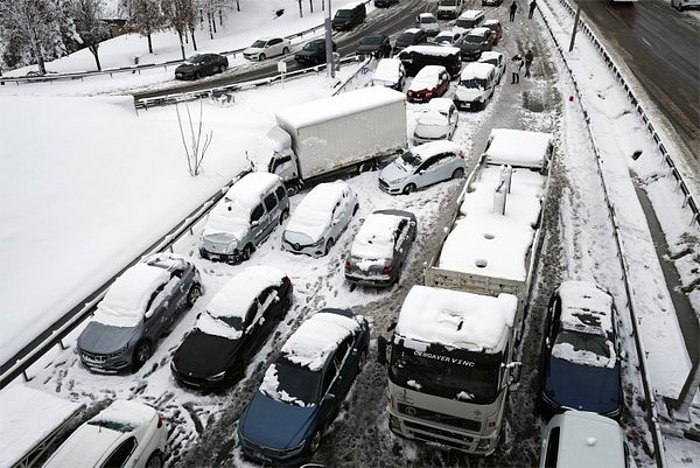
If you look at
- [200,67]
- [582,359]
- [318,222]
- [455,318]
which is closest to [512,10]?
[200,67]

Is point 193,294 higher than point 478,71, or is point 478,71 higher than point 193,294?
point 478,71

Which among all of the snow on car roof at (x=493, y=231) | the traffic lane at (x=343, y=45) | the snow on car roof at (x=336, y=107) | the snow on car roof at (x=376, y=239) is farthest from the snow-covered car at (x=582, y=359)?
the traffic lane at (x=343, y=45)

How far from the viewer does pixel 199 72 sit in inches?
1506

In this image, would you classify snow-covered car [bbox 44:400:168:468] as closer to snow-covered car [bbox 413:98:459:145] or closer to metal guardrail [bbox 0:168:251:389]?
metal guardrail [bbox 0:168:251:389]

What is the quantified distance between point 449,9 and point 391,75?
2163 cm

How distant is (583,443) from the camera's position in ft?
32.6

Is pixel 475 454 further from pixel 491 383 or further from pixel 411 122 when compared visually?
pixel 411 122

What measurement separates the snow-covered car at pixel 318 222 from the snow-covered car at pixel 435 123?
7580 mm

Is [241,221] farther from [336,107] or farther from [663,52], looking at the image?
[663,52]

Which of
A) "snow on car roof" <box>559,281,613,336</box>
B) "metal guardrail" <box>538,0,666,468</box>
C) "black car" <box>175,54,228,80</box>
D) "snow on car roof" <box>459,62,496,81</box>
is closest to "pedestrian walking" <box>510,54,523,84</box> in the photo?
"snow on car roof" <box>459,62,496,81</box>

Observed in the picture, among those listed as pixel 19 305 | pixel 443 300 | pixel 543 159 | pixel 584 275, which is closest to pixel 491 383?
pixel 443 300

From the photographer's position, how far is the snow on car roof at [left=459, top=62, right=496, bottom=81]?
29.6 meters

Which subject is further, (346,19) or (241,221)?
(346,19)

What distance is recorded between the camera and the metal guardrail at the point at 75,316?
13.5 m
